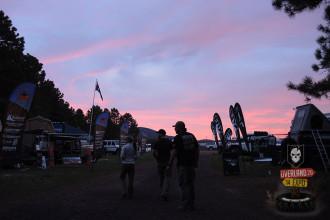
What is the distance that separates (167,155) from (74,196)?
3.01m

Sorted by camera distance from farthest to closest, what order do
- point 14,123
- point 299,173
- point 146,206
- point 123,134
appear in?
1. point 123,134
2. point 14,123
3. point 146,206
4. point 299,173

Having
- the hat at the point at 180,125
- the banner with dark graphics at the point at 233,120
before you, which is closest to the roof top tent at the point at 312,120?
the banner with dark graphics at the point at 233,120

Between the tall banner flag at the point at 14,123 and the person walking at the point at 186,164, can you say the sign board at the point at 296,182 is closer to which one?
the person walking at the point at 186,164

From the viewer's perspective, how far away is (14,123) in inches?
593

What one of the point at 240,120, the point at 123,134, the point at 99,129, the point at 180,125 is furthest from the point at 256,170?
the point at 123,134

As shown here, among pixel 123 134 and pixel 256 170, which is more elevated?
pixel 123 134

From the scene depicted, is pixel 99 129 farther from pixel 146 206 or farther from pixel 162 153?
pixel 146 206

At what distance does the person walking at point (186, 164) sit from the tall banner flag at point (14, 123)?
10.8 m

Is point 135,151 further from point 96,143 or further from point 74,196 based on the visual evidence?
point 96,143

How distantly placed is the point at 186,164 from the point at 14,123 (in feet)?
37.3

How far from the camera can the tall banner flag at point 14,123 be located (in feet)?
47.9

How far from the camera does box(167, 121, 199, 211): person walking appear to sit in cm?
668

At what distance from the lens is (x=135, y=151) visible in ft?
29.7

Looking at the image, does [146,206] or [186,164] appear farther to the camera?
[146,206]
